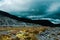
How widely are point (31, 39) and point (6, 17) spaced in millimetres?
126458

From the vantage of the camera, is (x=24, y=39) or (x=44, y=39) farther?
(x=44, y=39)

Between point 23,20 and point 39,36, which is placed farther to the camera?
point 23,20

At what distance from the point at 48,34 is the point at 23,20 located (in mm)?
127421

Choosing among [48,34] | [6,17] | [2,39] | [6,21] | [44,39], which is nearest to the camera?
[2,39]

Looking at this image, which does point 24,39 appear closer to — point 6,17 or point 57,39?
point 57,39

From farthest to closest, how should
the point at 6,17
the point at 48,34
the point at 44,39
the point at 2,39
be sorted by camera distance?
1. the point at 6,17
2. the point at 48,34
3. the point at 44,39
4. the point at 2,39

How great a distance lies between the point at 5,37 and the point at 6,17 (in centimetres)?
12707

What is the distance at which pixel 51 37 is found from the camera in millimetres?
31328

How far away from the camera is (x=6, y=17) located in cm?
15350

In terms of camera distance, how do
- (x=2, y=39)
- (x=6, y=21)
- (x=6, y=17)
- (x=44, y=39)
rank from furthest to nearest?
(x=6, y=17)
(x=6, y=21)
(x=44, y=39)
(x=2, y=39)

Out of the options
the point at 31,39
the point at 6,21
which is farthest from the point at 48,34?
the point at 6,21

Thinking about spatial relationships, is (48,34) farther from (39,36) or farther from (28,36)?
(28,36)

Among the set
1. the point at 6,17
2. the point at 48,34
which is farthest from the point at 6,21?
the point at 48,34

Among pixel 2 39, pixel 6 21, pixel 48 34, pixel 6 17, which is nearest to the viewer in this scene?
pixel 2 39
